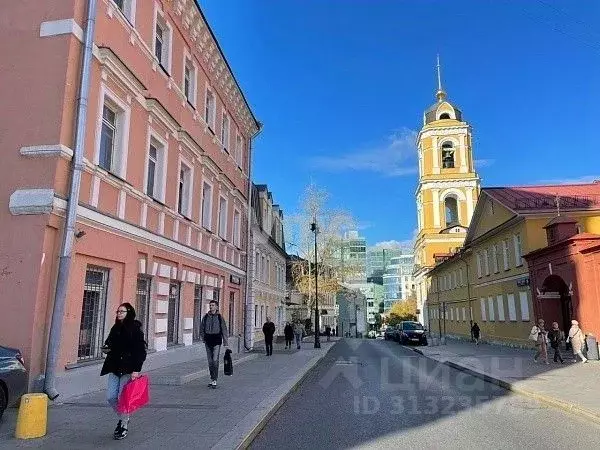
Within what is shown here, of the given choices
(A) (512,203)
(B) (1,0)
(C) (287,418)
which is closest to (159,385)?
(C) (287,418)

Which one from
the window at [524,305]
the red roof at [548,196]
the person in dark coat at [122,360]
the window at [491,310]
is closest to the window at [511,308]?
the window at [524,305]

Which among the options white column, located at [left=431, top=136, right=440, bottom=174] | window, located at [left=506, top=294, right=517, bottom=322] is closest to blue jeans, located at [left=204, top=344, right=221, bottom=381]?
window, located at [left=506, top=294, right=517, bottom=322]

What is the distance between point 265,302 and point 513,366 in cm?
Result: 1704

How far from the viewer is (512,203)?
2839 cm

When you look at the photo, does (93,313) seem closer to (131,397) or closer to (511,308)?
(131,397)

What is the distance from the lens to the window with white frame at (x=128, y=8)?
11.9 m

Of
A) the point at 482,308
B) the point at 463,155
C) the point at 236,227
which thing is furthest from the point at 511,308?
the point at 463,155

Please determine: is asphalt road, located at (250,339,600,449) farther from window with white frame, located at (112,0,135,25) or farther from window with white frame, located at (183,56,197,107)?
window with white frame, located at (183,56,197,107)

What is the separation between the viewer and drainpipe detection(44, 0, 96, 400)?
Result: 8344mm

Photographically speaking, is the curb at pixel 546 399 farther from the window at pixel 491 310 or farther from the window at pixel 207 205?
the window at pixel 491 310

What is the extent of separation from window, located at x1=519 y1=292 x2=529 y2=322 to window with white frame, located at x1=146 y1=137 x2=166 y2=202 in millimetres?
20537

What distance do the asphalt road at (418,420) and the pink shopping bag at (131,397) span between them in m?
1.61

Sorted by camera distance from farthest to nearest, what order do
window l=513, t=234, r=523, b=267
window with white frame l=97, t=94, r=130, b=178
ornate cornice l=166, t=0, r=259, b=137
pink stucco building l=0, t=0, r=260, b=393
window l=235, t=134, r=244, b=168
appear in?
window l=513, t=234, r=523, b=267 < window l=235, t=134, r=244, b=168 < ornate cornice l=166, t=0, r=259, b=137 < window with white frame l=97, t=94, r=130, b=178 < pink stucco building l=0, t=0, r=260, b=393

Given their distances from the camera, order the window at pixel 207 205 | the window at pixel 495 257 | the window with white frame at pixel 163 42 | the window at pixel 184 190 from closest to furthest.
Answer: the window with white frame at pixel 163 42 → the window at pixel 184 190 → the window at pixel 207 205 → the window at pixel 495 257
